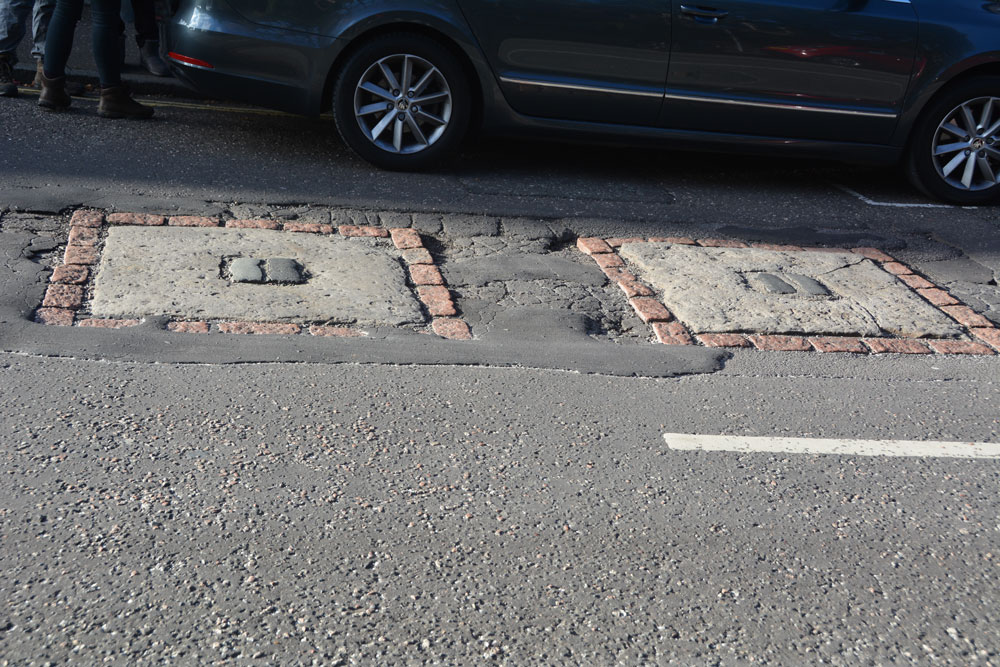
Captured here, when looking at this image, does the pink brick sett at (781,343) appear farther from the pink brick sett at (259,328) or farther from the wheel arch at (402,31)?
the wheel arch at (402,31)

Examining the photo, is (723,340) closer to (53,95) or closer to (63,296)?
(63,296)

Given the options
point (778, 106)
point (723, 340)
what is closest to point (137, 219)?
point (723, 340)

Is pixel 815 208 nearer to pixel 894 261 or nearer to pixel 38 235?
pixel 894 261

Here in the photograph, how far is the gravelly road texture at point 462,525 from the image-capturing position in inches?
99.3

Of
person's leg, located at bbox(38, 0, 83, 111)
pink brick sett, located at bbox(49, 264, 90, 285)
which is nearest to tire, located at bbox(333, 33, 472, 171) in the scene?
person's leg, located at bbox(38, 0, 83, 111)

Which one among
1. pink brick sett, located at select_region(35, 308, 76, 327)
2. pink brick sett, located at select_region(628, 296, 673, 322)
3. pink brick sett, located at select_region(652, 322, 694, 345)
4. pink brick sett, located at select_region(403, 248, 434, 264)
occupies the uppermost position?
pink brick sett, located at select_region(35, 308, 76, 327)

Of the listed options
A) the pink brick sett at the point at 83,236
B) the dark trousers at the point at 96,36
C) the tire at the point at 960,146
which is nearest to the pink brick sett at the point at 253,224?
the pink brick sett at the point at 83,236

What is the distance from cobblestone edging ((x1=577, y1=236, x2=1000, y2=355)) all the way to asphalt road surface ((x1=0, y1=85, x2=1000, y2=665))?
0.13 meters

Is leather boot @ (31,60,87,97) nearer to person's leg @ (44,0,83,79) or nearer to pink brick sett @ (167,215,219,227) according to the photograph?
person's leg @ (44,0,83,79)

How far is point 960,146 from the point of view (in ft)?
23.1

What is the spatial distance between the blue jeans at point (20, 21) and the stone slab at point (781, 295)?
4559 mm

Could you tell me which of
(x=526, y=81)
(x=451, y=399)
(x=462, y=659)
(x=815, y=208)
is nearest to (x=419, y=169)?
(x=526, y=81)

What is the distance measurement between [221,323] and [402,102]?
2630 millimetres

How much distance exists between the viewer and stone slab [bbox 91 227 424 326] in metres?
4.29
